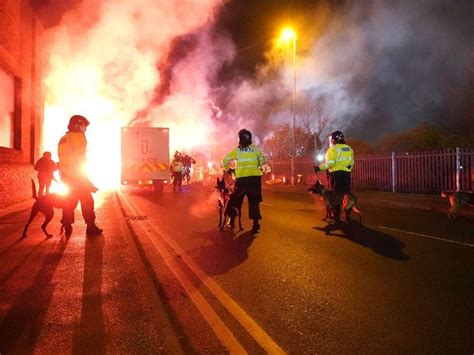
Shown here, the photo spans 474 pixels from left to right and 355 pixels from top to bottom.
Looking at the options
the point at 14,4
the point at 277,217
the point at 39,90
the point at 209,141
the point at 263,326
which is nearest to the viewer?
the point at 263,326

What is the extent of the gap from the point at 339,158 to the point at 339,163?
0.12 meters

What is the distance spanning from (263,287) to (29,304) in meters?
2.38

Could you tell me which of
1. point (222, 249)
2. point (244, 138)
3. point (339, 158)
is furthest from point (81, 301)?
point (339, 158)

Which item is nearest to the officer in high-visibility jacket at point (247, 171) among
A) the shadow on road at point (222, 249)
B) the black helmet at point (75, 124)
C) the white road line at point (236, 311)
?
the shadow on road at point (222, 249)

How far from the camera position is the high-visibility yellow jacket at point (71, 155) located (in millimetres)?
7566

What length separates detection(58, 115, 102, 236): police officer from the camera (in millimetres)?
7578

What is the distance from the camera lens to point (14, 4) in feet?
50.1

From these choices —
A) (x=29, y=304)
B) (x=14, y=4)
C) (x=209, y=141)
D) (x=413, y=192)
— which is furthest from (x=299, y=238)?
(x=209, y=141)

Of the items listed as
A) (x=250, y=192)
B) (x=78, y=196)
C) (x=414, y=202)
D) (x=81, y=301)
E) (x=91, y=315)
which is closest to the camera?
(x=91, y=315)

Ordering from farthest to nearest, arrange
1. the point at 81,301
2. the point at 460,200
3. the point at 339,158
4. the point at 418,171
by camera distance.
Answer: the point at 418,171 → the point at 460,200 → the point at 339,158 → the point at 81,301

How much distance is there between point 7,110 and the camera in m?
15.5

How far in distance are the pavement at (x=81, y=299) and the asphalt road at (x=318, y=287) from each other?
0.21 metres

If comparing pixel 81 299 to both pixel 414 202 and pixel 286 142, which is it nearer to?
pixel 414 202

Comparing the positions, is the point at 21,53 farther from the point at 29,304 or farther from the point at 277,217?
the point at 29,304
